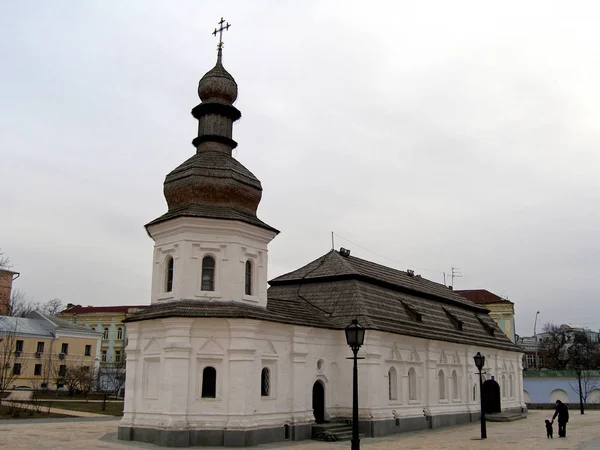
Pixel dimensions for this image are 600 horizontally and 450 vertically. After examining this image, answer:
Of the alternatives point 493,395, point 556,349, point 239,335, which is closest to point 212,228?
point 239,335

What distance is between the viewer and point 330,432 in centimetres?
2348

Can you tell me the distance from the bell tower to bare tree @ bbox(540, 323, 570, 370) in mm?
66421

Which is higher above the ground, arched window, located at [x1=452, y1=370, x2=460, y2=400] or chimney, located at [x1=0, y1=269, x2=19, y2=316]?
chimney, located at [x1=0, y1=269, x2=19, y2=316]

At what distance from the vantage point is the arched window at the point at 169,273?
22.7m

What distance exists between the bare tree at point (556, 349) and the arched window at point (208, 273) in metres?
67.6

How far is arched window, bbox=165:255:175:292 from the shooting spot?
895 inches

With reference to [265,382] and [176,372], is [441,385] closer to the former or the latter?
[265,382]

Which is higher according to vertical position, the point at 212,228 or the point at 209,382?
the point at 212,228

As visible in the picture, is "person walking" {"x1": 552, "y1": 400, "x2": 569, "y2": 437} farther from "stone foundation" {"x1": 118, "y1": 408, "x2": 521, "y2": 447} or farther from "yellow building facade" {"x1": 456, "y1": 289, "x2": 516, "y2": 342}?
"yellow building facade" {"x1": 456, "y1": 289, "x2": 516, "y2": 342}

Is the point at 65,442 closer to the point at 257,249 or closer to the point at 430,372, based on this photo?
the point at 257,249

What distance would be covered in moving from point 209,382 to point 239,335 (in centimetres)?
190

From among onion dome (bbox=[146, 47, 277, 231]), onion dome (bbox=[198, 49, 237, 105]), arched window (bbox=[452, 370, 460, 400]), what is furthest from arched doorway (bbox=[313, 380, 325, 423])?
onion dome (bbox=[198, 49, 237, 105])

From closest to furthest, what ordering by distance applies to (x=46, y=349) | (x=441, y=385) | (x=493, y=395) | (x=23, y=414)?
1. (x=23, y=414)
2. (x=441, y=385)
3. (x=493, y=395)
4. (x=46, y=349)

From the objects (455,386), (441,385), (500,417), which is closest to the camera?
(441,385)
